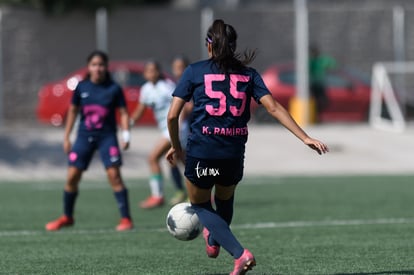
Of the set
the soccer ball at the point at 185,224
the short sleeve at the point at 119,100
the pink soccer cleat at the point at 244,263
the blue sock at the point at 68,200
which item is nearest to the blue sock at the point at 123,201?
the blue sock at the point at 68,200

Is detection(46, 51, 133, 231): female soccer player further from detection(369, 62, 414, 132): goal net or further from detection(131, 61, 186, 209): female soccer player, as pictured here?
detection(369, 62, 414, 132): goal net

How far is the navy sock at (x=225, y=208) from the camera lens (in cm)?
879

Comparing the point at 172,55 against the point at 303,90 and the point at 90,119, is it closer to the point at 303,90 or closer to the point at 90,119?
the point at 303,90

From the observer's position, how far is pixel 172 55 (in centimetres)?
3123

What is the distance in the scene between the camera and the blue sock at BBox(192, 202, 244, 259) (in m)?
8.21

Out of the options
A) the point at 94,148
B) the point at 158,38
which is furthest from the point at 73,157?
the point at 158,38

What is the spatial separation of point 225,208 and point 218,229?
496mm

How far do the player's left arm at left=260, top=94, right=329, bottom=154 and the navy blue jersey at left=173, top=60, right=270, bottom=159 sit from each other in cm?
9

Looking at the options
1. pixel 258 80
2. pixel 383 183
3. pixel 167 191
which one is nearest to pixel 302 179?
pixel 383 183

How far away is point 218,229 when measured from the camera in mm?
8344

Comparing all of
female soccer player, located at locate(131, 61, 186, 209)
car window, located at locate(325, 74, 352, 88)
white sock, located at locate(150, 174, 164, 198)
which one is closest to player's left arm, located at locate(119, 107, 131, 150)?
female soccer player, located at locate(131, 61, 186, 209)

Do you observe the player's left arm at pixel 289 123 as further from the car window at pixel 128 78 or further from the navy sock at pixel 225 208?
the car window at pixel 128 78

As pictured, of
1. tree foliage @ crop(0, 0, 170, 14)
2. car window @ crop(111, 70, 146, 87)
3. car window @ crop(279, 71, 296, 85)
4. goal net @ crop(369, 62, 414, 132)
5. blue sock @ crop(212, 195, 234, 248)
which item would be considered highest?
tree foliage @ crop(0, 0, 170, 14)

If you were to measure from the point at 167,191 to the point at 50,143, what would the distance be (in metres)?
6.23
